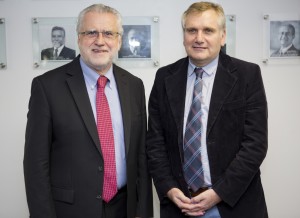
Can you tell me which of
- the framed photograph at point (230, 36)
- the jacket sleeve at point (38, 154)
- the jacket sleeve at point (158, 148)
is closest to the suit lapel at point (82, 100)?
the jacket sleeve at point (38, 154)

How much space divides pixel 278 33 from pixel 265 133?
0.88 metres

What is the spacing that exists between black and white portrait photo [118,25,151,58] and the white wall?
0.26ft

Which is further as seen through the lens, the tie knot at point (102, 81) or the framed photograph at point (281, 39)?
the framed photograph at point (281, 39)

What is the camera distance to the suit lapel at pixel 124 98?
152cm

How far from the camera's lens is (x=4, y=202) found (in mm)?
2170

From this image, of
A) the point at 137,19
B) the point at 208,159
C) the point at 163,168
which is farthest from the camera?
the point at 137,19

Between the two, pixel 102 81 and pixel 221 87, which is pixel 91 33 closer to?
pixel 102 81

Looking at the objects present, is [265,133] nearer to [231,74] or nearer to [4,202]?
[231,74]

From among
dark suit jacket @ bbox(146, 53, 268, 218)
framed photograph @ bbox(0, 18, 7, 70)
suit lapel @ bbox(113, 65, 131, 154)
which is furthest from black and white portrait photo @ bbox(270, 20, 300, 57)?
framed photograph @ bbox(0, 18, 7, 70)

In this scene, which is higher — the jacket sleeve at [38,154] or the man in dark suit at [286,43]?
the man in dark suit at [286,43]

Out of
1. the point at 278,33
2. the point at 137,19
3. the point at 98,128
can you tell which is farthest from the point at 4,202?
the point at 278,33

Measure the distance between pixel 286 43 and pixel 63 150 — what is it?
1481 mm

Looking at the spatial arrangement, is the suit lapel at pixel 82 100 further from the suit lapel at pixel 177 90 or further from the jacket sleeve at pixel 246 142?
the jacket sleeve at pixel 246 142

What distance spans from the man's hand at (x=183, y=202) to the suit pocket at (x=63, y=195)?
431 millimetres
